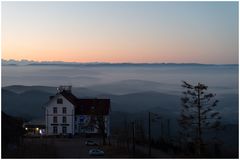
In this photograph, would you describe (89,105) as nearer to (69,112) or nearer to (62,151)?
(69,112)

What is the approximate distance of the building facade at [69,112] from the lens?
2186 centimetres

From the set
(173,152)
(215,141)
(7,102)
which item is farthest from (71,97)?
(215,141)

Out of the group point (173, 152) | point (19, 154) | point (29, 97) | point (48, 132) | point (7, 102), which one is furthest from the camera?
point (29, 97)

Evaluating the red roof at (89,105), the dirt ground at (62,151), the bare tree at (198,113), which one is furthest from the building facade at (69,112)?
the bare tree at (198,113)

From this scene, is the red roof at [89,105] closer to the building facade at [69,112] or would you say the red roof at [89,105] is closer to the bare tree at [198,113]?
the building facade at [69,112]

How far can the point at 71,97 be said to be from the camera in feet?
75.1

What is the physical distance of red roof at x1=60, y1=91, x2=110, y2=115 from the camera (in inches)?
853

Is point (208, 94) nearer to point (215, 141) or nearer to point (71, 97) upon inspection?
point (215, 141)

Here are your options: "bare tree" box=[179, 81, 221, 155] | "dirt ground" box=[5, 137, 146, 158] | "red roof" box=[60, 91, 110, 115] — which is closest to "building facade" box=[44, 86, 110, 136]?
"red roof" box=[60, 91, 110, 115]

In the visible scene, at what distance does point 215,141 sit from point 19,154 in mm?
5339

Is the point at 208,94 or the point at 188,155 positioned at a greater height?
the point at 208,94

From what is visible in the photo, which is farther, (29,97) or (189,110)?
(29,97)

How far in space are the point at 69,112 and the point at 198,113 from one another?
10876 millimetres

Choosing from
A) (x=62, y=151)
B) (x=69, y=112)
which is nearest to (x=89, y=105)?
(x=69, y=112)
